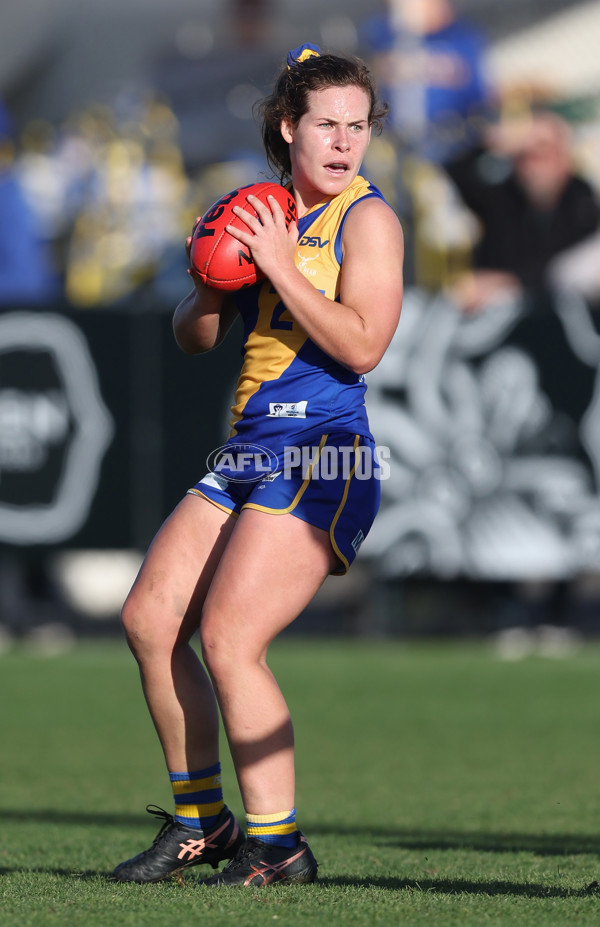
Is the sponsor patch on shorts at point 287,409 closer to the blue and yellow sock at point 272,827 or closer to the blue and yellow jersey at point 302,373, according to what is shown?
the blue and yellow jersey at point 302,373

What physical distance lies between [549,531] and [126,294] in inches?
169

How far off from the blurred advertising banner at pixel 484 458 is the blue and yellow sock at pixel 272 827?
6.66 m

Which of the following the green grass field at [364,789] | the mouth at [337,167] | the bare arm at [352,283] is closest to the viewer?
the green grass field at [364,789]

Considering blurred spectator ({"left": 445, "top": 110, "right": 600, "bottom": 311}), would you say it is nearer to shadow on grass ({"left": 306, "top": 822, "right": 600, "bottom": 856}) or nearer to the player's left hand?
shadow on grass ({"left": 306, "top": 822, "right": 600, "bottom": 856})

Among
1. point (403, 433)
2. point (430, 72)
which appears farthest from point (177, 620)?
point (430, 72)

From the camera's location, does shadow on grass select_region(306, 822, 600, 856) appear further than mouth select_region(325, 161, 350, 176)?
Yes

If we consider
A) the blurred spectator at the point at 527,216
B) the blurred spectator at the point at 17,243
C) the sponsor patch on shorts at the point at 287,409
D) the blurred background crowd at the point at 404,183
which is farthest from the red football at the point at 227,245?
the blurred spectator at the point at 17,243

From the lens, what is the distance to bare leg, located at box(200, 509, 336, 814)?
360 centimetres

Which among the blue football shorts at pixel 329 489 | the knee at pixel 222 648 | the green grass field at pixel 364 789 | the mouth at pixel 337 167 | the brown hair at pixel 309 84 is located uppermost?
the brown hair at pixel 309 84

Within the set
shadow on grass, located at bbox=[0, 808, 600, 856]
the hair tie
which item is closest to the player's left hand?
the hair tie

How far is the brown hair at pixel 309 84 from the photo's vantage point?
12.5ft

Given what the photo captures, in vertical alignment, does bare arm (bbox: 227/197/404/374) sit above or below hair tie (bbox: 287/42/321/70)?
below

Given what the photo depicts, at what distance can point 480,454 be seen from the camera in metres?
10.4

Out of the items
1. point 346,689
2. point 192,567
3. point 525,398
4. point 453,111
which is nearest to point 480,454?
point 525,398
